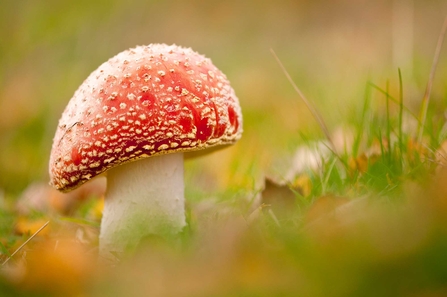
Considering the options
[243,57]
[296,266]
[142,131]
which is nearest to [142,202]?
[142,131]

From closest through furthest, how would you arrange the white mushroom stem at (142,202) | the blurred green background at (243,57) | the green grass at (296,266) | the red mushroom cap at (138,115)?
the green grass at (296,266)
the red mushroom cap at (138,115)
the white mushroom stem at (142,202)
the blurred green background at (243,57)

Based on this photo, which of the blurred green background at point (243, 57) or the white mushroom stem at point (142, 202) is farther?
the blurred green background at point (243, 57)

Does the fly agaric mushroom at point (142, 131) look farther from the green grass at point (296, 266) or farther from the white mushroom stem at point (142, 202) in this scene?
the green grass at point (296, 266)

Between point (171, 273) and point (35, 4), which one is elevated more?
point (35, 4)

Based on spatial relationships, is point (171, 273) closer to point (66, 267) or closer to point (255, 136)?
point (66, 267)

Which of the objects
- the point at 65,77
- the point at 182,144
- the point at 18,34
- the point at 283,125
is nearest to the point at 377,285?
the point at 182,144

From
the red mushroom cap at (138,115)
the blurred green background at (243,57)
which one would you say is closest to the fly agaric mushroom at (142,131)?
the red mushroom cap at (138,115)

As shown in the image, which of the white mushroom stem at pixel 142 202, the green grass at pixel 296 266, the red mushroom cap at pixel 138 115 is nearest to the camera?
the green grass at pixel 296 266
